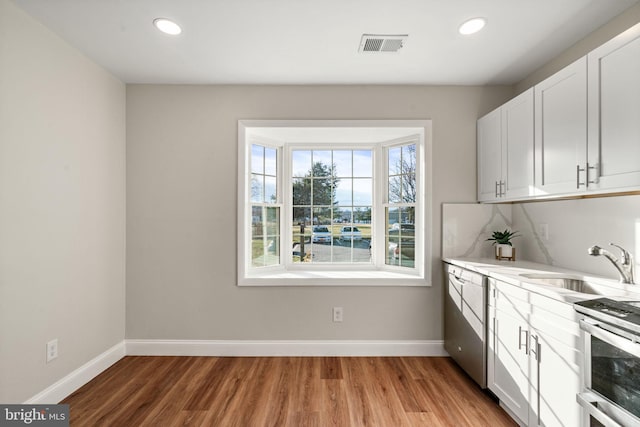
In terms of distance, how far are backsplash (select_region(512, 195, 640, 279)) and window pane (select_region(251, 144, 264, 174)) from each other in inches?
98.5

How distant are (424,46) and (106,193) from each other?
9.27ft

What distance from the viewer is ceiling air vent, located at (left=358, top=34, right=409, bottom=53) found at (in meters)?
2.21

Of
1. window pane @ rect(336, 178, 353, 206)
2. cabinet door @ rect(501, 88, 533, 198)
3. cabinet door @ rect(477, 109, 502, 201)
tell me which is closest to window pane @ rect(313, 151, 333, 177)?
window pane @ rect(336, 178, 353, 206)

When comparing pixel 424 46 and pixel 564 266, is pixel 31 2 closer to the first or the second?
pixel 424 46

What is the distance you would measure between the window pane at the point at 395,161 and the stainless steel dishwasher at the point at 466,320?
114 cm

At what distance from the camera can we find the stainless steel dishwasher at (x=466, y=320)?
2.31m

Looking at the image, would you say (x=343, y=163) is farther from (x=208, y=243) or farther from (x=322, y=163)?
(x=208, y=243)

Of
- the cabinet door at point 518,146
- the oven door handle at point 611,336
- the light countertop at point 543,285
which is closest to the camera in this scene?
the oven door handle at point 611,336

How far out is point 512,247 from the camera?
2.79 meters

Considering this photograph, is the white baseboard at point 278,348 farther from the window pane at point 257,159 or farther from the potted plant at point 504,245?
the window pane at point 257,159

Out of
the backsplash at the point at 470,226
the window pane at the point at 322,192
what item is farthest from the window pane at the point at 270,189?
the backsplash at the point at 470,226

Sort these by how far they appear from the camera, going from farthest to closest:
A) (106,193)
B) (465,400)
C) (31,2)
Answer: (106,193) < (465,400) < (31,2)

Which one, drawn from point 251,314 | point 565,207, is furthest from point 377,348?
point 565,207

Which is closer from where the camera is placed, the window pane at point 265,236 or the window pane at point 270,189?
the window pane at point 265,236
